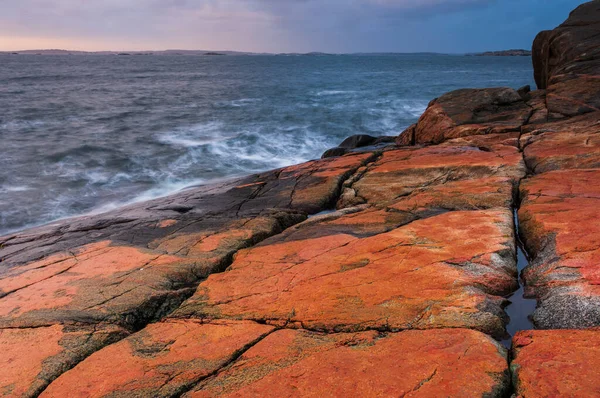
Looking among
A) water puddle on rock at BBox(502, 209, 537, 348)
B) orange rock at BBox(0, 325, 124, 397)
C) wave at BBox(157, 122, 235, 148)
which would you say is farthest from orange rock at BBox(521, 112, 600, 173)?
wave at BBox(157, 122, 235, 148)

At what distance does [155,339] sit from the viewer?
4551 mm

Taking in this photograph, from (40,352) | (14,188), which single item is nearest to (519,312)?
(40,352)

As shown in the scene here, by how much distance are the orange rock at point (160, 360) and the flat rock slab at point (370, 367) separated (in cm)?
22

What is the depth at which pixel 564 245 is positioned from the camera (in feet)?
17.1

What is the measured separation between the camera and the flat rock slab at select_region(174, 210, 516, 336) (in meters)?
4.32

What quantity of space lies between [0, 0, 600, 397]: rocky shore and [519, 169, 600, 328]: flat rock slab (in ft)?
0.08

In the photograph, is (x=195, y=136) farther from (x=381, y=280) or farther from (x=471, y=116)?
(x=381, y=280)

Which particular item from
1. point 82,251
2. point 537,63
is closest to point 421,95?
point 537,63

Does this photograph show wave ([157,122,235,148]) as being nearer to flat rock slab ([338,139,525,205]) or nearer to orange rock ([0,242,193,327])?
flat rock slab ([338,139,525,205])

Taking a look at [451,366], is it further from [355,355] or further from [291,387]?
[291,387]

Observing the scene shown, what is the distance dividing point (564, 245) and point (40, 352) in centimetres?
586

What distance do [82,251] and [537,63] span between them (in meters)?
19.6

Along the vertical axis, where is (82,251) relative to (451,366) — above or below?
below

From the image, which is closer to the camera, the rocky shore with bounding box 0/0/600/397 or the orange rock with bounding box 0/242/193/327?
the rocky shore with bounding box 0/0/600/397
